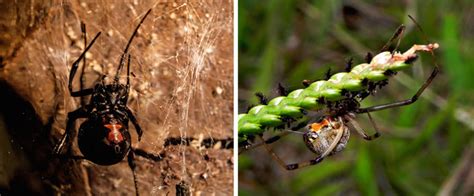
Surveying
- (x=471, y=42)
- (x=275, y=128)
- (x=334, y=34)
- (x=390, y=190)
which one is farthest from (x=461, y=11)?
(x=275, y=128)

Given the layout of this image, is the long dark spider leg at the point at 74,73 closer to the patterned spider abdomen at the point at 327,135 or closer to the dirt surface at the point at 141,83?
the dirt surface at the point at 141,83

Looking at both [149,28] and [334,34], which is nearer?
[149,28]

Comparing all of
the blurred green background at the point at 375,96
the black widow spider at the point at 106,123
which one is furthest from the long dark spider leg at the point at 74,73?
the blurred green background at the point at 375,96

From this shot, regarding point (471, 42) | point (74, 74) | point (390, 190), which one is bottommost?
point (390, 190)

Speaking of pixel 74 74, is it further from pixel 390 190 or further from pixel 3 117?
pixel 390 190

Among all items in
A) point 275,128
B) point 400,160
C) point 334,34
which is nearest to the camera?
point 275,128

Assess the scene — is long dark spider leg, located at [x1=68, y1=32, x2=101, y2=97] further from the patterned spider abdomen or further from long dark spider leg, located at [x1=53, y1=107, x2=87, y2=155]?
the patterned spider abdomen

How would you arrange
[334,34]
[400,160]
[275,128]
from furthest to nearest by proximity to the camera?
[334,34], [400,160], [275,128]

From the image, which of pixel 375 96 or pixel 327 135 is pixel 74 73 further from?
pixel 375 96
